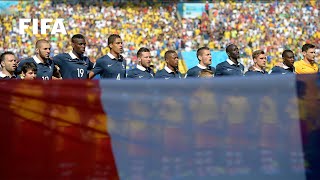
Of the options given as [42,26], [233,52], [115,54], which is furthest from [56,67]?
[42,26]

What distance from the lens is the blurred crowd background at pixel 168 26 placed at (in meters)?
22.8

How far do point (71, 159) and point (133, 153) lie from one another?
1.47ft

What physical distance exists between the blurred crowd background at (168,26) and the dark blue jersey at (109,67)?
1333cm

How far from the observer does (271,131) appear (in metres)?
4.36

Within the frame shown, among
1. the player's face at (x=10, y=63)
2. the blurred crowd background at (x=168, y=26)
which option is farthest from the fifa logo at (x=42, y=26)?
the player's face at (x=10, y=63)

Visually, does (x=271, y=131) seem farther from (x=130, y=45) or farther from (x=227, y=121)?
(x=130, y=45)

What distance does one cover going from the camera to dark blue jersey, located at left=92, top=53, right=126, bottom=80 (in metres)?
7.98

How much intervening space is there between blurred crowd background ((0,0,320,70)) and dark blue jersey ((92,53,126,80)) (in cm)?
1333

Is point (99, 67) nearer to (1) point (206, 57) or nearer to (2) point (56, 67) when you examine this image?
→ (2) point (56, 67)

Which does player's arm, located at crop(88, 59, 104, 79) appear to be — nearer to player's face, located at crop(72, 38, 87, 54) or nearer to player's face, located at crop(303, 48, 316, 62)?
player's face, located at crop(72, 38, 87, 54)

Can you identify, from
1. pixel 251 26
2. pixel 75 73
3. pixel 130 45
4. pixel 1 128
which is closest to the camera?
pixel 1 128

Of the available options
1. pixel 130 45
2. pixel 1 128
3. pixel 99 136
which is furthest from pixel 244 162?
pixel 130 45

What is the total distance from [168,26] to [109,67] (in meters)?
18.6

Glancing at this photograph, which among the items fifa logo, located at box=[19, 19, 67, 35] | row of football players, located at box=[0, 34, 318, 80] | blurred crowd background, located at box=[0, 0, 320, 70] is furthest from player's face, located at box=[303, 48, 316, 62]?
fifa logo, located at box=[19, 19, 67, 35]
